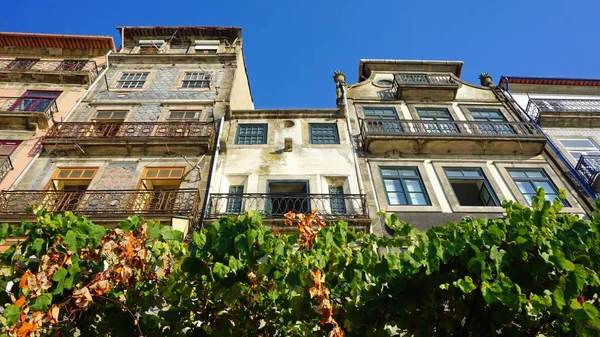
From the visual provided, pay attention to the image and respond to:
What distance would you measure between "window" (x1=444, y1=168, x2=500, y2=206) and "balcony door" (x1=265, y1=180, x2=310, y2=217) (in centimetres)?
473

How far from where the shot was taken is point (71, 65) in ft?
53.3

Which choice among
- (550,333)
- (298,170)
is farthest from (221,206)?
(550,333)

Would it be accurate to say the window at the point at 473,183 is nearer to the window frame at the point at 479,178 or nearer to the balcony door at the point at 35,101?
the window frame at the point at 479,178

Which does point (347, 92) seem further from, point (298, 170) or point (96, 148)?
point (96, 148)

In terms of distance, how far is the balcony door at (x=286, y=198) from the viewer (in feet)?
31.8

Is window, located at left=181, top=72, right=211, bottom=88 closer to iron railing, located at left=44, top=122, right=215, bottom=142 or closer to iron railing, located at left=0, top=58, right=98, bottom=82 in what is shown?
iron railing, located at left=44, top=122, right=215, bottom=142

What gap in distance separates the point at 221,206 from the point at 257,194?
108 centimetres

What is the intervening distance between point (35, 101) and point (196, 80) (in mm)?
6387

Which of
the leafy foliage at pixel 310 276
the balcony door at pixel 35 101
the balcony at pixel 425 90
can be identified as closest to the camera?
the leafy foliage at pixel 310 276

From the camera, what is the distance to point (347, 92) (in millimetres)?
14828

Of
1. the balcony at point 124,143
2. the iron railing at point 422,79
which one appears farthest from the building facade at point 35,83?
the iron railing at point 422,79

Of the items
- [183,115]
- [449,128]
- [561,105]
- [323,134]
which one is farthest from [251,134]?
[561,105]

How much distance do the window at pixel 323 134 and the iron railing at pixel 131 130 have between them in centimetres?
363

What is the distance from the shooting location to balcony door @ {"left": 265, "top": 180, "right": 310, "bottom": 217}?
382 inches
